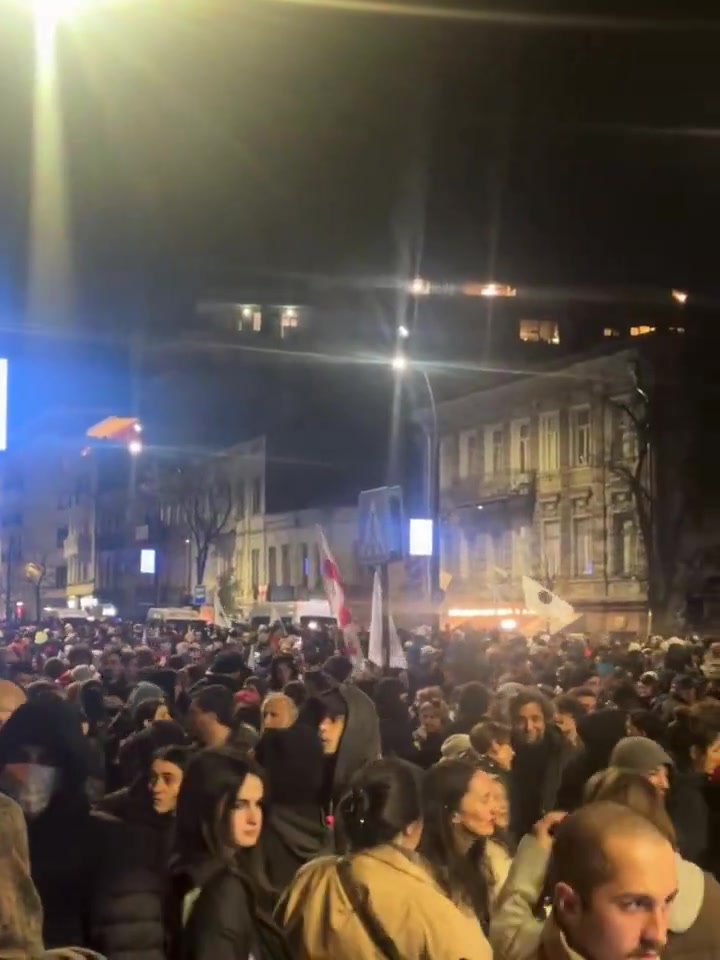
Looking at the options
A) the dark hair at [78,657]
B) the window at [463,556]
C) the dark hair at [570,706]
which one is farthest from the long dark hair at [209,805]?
the window at [463,556]

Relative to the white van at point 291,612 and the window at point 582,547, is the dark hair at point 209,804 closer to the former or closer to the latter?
the white van at point 291,612

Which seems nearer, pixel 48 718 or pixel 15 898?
pixel 15 898

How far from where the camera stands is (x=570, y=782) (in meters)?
6.34

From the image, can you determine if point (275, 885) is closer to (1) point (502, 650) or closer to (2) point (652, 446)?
(1) point (502, 650)

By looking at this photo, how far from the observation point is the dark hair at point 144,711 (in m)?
7.81

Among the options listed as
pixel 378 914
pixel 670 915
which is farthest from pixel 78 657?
Result: pixel 670 915

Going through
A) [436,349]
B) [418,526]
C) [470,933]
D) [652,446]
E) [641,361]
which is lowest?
[470,933]

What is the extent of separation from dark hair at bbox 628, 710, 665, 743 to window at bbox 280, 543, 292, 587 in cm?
5931

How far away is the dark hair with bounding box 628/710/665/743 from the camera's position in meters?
7.29

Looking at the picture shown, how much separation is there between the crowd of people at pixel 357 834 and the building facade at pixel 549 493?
34407 millimetres

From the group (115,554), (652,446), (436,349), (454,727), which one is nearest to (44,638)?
(454,727)

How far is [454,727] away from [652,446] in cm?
3753

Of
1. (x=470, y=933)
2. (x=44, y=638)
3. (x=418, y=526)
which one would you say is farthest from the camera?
(x=418, y=526)

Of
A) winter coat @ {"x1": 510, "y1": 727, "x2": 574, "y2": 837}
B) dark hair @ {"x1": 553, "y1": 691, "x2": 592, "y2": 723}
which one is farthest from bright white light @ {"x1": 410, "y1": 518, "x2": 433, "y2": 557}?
winter coat @ {"x1": 510, "y1": 727, "x2": 574, "y2": 837}
